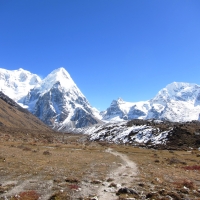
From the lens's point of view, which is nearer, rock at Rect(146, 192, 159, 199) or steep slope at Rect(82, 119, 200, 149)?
rock at Rect(146, 192, 159, 199)

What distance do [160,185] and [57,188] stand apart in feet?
33.9

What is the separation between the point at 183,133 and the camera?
4727 inches

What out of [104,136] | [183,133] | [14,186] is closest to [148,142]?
[183,133]

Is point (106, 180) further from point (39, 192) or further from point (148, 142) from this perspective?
point (148, 142)

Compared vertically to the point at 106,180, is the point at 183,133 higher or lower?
higher

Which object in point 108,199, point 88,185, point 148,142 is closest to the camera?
point 108,199

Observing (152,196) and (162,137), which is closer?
(152,196)

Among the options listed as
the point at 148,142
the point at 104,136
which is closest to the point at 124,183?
the point at 148,142

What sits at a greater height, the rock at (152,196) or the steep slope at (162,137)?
the steep slope at (162,137)

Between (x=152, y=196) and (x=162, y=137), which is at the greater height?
(x=162, y=137)

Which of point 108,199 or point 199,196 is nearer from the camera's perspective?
point 108,199

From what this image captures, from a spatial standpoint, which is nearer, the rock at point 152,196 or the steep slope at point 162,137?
the rock at point 152,196

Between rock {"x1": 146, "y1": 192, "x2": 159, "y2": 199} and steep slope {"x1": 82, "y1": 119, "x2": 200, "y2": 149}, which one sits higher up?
steep slope {"x1": 82, "y1": 119, "x2": 200, "y2": 149}

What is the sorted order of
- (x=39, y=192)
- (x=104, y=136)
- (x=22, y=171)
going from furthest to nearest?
(x=104, y=136), (x=22, y=171), (x=39, y=192)
